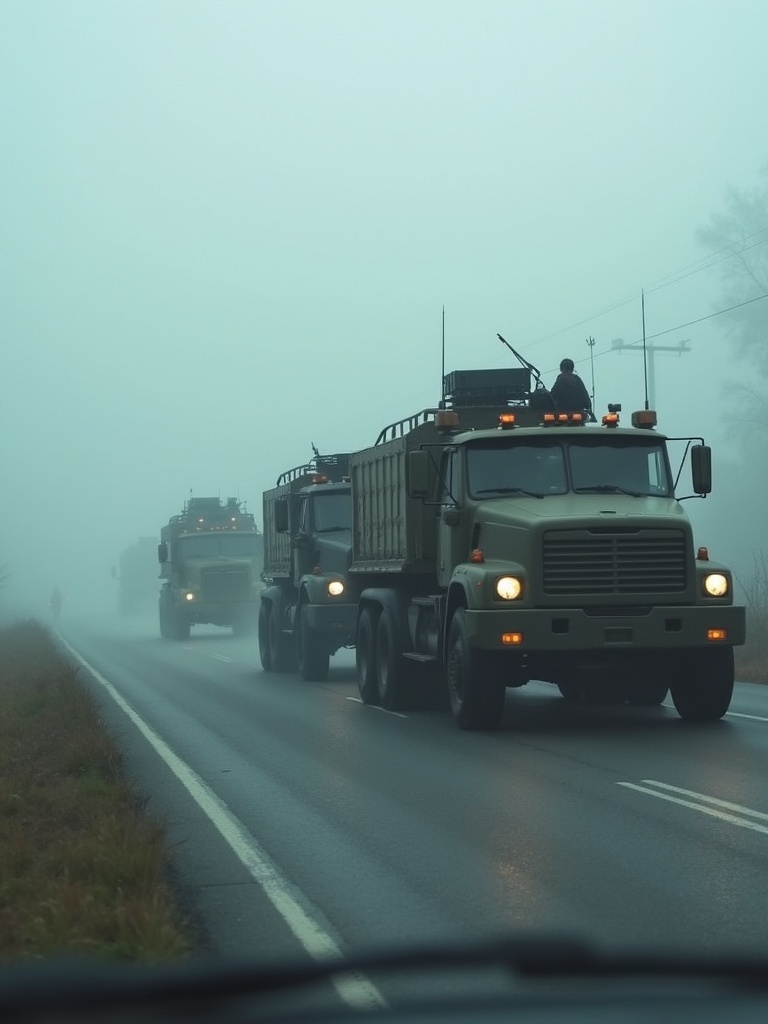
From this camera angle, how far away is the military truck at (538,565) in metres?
14.0

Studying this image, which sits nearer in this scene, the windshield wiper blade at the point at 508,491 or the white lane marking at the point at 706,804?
Result: the white lane marking at the point at 706,804

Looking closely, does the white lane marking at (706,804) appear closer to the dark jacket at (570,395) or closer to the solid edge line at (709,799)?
the solid edge line at (709,799)

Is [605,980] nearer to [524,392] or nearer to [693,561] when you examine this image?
[693,561]

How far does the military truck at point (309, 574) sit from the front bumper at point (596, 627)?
838 cm

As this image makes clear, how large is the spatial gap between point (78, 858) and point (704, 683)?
8.75 m

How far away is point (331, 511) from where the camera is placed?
2428 cm

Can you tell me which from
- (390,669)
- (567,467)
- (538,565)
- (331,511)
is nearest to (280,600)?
(331,511)

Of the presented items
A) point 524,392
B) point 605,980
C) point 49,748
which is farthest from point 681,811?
point 524,392

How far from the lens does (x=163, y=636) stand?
1866 inches

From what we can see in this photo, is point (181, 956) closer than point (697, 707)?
Yes

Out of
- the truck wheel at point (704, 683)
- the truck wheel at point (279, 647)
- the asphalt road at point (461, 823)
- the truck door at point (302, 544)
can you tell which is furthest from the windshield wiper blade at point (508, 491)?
the truck wheel at point (279, 647)

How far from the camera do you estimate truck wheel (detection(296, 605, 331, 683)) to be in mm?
23172

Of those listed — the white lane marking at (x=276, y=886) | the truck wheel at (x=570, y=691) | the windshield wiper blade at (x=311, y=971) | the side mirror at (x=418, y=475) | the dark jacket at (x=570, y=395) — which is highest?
the dark jacket at (x=570, y=395)

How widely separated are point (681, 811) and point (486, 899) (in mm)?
2869
